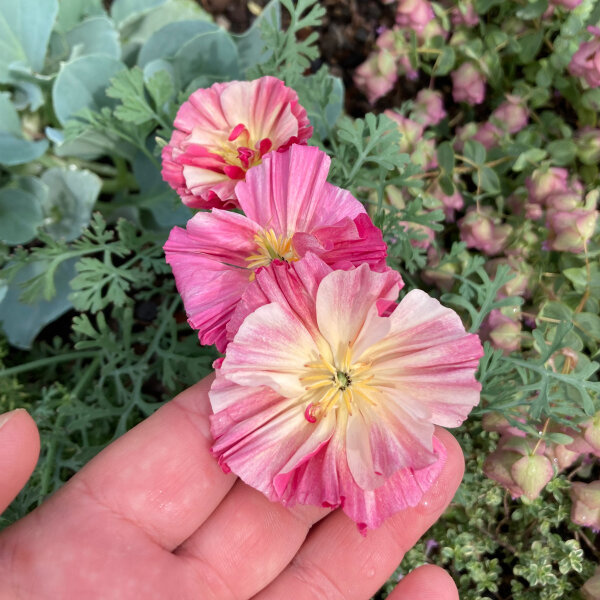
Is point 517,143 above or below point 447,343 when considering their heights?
below

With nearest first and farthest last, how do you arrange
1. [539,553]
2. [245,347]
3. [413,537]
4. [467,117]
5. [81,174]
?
1. [245,347]
2. [413,537]
3. [539,553]
4. [81,174]
5. [467,117]

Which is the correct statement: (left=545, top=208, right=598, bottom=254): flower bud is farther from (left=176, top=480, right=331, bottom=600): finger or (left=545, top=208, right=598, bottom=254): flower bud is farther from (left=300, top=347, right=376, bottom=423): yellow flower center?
(left=176, top=480, right=331, bottom=600): finger

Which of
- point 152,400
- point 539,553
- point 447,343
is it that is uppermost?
point 447,343

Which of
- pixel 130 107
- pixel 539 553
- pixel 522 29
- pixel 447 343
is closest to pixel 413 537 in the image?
pixel 539 553

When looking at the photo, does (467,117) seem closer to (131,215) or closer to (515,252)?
(515,252)

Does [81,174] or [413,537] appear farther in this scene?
[81,174]

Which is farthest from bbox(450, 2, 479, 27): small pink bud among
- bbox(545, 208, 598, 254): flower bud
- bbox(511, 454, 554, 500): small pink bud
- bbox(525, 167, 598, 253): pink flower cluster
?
bbox(511, 454, 554, 500): small pink bud

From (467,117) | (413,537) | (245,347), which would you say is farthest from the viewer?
(467,117)

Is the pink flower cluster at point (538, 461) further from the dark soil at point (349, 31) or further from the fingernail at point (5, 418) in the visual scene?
the dark soil at point (349, 31)
